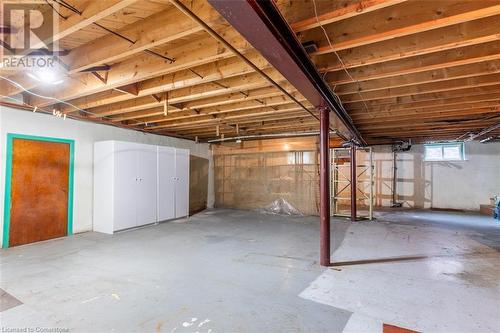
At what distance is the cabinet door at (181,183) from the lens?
6230 mm

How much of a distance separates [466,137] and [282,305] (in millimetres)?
7461

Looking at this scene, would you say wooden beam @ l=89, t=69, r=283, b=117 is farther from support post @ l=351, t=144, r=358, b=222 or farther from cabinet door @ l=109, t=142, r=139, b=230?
support post @ l=351, t=144, r=358, b=222

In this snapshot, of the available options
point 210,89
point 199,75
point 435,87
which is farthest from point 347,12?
point 435,87

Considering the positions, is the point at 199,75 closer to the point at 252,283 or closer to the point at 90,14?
the point at 90,14

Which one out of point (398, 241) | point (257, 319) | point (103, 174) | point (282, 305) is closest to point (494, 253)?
point (398, 241)

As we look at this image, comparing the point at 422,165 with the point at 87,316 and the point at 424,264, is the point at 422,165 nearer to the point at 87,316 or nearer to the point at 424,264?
the point at 424,264

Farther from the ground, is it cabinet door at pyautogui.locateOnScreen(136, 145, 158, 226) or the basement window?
the basement window

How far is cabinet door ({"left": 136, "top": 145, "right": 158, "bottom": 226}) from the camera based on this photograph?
5.29m

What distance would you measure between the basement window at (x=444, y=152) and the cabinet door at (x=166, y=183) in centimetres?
751

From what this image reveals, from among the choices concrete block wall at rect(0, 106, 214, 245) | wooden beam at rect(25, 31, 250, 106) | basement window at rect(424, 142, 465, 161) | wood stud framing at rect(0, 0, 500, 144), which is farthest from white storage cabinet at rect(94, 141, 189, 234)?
basement window at rect(424, 142, 465, 161)

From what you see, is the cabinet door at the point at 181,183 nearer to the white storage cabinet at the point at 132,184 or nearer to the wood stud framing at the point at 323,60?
the white storage cabinet at the point at 132,184

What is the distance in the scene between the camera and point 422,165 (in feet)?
26.3

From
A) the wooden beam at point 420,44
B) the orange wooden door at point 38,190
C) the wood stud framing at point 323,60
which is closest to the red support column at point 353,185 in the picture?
the wood stud framing at point 323,60

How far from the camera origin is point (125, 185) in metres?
4.99
